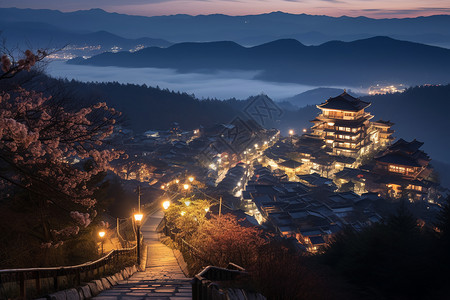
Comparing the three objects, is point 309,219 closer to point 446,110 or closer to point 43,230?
point 43,230

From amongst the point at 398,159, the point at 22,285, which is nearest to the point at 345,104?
the point at 398,159

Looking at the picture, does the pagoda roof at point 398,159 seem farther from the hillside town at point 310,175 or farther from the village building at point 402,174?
the hillside town at point 310,175

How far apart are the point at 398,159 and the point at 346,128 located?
9092 millimetres

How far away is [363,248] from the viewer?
10477mm

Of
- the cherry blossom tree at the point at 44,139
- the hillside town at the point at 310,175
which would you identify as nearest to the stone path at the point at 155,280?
the cherry blossom tree at the point at 44,139

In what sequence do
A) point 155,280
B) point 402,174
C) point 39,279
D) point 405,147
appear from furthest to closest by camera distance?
point 405,147
point 402,174
point 155,280
point 39,279

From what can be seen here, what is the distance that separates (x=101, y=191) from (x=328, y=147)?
134 ft

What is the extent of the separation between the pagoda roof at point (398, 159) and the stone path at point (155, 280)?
28293mm

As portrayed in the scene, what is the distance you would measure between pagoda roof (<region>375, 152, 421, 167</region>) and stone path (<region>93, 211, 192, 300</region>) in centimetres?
2829

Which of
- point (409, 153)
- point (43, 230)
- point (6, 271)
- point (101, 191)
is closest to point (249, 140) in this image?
point (409, 153)

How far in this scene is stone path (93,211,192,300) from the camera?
6094mm

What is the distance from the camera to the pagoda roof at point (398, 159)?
4066 centimetres

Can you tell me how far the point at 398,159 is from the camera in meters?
41.5

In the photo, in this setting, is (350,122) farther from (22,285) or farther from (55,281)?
(22,285)
